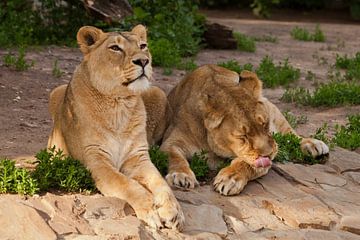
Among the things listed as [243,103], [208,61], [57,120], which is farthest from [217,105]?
[208,61]

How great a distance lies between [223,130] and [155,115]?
0.83 m

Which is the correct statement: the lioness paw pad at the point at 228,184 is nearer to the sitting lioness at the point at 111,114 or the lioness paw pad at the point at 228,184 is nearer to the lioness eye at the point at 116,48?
the sitting lioness at the point at 111,114

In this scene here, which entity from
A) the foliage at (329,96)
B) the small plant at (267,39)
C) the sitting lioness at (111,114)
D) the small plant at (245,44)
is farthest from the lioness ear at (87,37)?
the small plant at (267,39)

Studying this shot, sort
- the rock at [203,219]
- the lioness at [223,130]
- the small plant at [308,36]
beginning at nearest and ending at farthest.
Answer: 1. the rock at [203,219]
2. the lioness at [223,130]
3. the small plant at [308,36]

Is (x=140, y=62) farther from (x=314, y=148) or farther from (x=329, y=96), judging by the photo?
(x=329, y=96)

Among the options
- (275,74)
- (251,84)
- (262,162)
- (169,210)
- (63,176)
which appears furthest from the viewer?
(275,74)

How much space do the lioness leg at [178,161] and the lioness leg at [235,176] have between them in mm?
197

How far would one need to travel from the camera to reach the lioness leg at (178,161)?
17.7 feet

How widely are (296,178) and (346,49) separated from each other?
298 inches

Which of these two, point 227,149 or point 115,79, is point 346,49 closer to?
point 227,149

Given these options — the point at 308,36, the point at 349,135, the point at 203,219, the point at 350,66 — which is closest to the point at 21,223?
the point at 203,219

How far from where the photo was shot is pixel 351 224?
5.20m

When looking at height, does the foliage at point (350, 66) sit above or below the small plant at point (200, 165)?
below

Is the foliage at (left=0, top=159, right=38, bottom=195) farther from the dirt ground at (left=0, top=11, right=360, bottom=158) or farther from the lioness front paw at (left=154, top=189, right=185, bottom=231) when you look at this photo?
the dirt ground at (left=0, top=11, right=360, bottom=158)
